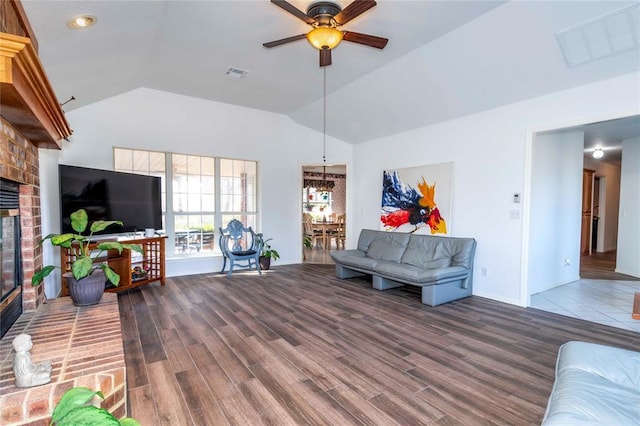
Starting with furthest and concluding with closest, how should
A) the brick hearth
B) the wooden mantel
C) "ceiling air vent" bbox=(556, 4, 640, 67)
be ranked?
1. "ceiling air vent" bbox=(556, 4, 640, 67)
2. the brick hearth
3. the wooden mantel

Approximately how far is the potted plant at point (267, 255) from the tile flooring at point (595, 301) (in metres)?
4.27

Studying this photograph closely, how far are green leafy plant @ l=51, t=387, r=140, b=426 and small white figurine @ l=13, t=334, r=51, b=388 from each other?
0.81 meters

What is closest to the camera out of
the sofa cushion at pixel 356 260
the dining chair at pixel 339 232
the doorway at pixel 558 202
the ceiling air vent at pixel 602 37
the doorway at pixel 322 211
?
the ceiling air vent at pixel 602 37

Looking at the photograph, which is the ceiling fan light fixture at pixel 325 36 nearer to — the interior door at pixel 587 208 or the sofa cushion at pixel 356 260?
the sofa cushion at pixel 356 260

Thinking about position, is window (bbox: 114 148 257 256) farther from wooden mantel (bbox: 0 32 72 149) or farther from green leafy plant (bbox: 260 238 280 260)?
wooden mantel (bbox: 0 32 72 149)

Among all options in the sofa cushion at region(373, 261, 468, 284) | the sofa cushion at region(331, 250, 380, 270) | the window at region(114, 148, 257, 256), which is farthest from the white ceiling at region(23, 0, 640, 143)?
the sofa cushion at region(331, 250, 380, 270)

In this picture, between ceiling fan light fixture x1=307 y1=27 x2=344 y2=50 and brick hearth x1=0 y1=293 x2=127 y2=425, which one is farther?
ceiling fan light fixture x1=307 y1=27 x2=344 y2=50

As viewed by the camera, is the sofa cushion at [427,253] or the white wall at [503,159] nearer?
the white wall at [503,159]

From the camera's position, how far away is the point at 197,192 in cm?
572

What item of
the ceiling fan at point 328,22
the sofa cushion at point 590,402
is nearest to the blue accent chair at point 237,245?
the ceiling fan at point 328,22

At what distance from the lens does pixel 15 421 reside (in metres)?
1.39

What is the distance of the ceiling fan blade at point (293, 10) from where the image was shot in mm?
2301

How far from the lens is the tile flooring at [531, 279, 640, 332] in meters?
3.45

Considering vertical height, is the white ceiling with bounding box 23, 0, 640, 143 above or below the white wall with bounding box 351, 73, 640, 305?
above
